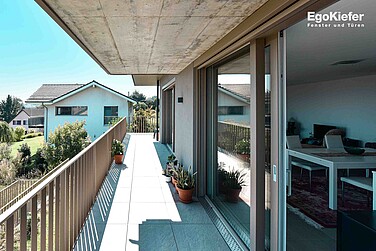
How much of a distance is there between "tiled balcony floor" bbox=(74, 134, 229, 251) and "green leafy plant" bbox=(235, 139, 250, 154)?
41.1 inches

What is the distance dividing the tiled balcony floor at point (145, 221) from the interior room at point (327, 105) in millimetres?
1119

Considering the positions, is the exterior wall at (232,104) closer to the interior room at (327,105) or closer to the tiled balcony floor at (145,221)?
the interior room at (327,105)

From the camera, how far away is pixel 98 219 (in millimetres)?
3648

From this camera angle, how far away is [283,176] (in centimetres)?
227

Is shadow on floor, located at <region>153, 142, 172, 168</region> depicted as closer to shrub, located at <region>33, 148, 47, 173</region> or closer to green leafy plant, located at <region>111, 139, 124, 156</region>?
green leafy plant, located at <region>111, 139, 124, 156</region>

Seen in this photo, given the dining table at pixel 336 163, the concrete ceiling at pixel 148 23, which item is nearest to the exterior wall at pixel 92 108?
the concrete ceiling at pixel 148 23

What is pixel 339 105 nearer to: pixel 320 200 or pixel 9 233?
pixel 320 200

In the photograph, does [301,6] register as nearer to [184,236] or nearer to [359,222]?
[359,222]

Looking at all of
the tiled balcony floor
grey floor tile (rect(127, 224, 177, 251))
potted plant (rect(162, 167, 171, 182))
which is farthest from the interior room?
potted plant (rect(162, 167, 171, 182))

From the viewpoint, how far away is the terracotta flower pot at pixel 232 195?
3.33 metres

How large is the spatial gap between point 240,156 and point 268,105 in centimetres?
91

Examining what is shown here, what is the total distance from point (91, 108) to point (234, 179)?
1671cm

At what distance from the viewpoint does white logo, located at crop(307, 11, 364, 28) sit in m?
2.60

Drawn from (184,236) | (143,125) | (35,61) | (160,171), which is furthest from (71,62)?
(184,236)
